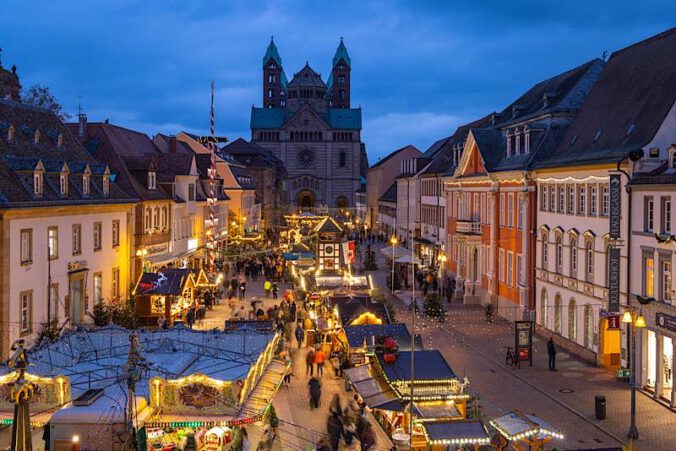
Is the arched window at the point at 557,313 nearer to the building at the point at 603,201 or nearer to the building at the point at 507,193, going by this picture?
the building at the point at 603,201

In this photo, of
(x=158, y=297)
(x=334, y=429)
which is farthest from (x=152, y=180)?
(x=334, y=429)

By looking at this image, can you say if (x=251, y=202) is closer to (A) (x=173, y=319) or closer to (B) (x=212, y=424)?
(A) (x=173, y=319)

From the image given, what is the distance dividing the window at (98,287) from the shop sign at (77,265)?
1621 millimetres

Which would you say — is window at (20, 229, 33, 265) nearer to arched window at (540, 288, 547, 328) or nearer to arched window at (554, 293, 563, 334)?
arched window at (554, 293, 563, 334)

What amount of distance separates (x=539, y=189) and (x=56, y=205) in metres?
21.1

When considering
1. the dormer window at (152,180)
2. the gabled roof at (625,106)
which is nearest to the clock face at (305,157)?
the dormer window at (152,180)

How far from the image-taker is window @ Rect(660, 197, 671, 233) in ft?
83.7

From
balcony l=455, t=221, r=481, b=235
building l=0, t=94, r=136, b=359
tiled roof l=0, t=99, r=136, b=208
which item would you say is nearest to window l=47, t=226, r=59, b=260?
building l=0, t=94, r=136, b=359

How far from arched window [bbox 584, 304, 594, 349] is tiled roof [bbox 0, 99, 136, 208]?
20864 millimetres

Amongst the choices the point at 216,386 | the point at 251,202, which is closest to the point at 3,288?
the point at 216,386

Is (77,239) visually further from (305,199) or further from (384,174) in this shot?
(305,199)

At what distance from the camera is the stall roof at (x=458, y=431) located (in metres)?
16.9

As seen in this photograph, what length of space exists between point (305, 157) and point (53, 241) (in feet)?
346

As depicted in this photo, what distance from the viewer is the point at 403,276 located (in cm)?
5688
